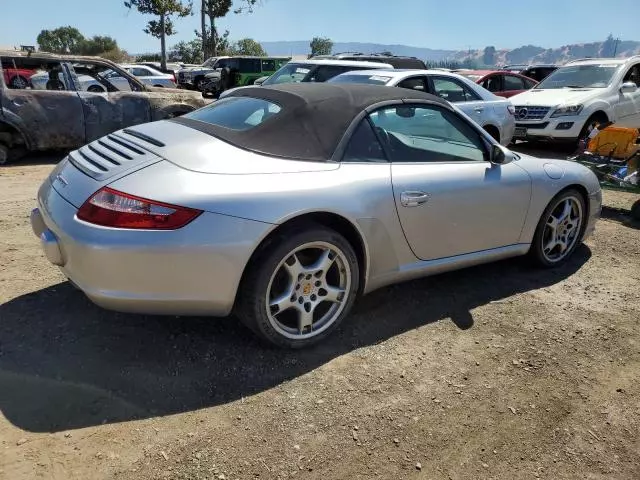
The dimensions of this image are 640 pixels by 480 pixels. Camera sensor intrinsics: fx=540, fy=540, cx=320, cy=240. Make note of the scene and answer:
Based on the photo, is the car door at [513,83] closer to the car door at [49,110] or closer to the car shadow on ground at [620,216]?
the car shadow on ground at [620,216]

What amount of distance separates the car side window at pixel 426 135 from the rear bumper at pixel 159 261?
1.16m

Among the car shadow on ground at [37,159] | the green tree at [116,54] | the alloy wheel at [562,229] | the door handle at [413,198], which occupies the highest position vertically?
the door handle at [413,198]

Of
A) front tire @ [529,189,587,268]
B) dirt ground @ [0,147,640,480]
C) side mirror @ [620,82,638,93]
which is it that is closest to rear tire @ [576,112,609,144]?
side mirror @ [620,82,638,93]

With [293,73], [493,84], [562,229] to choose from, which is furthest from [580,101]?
[562,229]

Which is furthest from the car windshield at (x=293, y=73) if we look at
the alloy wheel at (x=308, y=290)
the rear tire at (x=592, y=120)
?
the alloy wheel at (x=308, y=290)

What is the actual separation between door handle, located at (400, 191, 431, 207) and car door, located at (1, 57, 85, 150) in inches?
272

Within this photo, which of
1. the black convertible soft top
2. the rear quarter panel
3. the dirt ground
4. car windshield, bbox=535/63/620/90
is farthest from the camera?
car windshield, bbox=535/63/620/90

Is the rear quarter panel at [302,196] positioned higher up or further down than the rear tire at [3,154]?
higher up

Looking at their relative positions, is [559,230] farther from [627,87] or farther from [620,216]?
[627,87]

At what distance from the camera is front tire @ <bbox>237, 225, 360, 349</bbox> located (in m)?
2.81

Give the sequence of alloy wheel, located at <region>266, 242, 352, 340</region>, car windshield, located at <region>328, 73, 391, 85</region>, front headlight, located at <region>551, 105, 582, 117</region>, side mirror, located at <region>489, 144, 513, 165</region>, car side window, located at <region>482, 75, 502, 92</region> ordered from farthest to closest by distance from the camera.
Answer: car side window, located at <region>482, 75, 502, 92</region> < front headlight, located at <region>551, 105, 582, 117</region> < car windshield, located at <region>328, 73, 391, 85</region> < side mirror, located at <region>489, 144, 513, 165</region> < alloy wheel, located at <region>266, 242, 352, 340</region>

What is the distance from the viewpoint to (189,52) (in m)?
54.3

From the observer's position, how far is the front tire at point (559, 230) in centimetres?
425

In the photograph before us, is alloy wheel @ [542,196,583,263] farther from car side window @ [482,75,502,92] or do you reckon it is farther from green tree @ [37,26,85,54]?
green tree @ [37,26,85,54]
